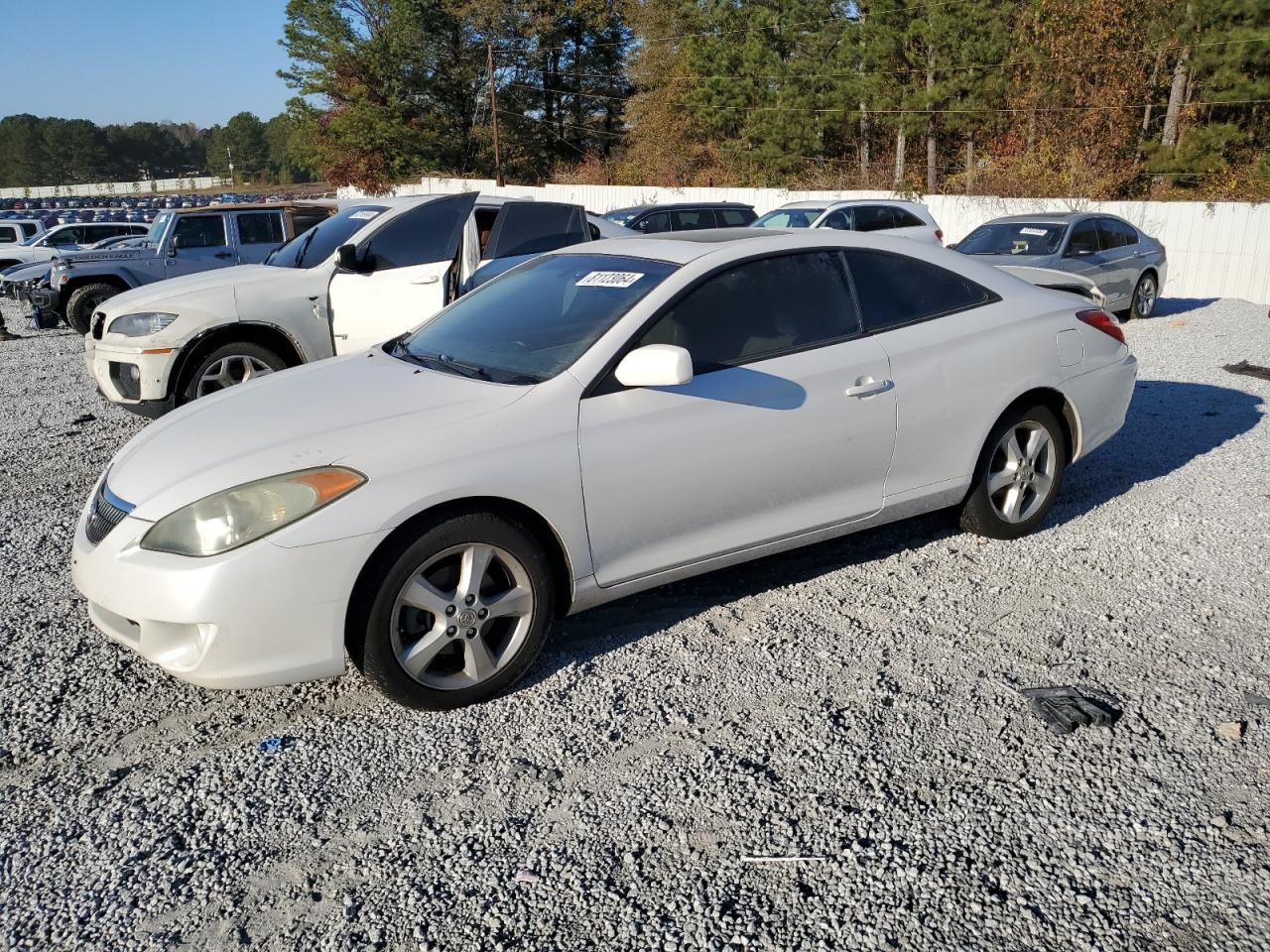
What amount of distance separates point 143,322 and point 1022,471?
20.6 ft

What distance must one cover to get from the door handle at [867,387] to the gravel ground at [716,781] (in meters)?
0.94

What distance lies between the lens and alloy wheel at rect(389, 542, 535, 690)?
338cm

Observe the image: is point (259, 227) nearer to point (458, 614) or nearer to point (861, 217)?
point (861, 217)

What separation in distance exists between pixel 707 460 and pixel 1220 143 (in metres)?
30.5

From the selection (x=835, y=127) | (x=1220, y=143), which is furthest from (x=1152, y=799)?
(x=835, y=127)

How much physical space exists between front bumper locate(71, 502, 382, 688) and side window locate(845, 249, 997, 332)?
8.23 feet

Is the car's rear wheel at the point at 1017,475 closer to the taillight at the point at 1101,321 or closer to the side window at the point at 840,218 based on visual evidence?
the taillight at the point at 1101,321

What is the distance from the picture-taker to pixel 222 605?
123 inches

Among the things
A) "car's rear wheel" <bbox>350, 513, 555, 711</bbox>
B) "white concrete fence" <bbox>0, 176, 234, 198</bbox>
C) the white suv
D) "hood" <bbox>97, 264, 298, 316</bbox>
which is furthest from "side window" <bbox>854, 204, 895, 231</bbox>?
"white concrete fence" <bbox>0, 176, 234, 198</bbox>

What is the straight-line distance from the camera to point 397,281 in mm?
7656

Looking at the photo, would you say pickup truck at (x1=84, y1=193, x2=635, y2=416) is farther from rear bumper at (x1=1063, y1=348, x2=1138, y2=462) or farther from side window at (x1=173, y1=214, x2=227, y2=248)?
side window at (x1=173, y1=214, x2=227, y2=248)

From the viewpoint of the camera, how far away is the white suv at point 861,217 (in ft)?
51.1

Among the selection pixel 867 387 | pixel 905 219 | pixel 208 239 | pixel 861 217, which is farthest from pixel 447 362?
pixel 905 219

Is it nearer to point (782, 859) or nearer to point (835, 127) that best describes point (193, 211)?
point (782, 859)
